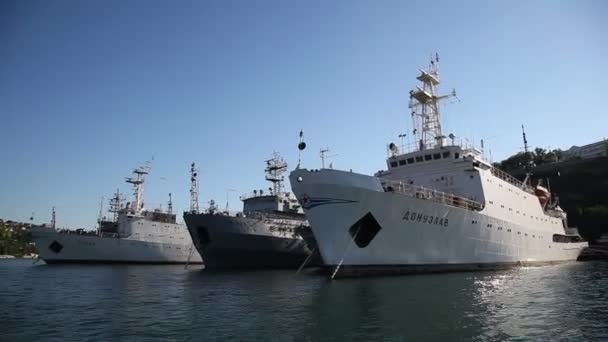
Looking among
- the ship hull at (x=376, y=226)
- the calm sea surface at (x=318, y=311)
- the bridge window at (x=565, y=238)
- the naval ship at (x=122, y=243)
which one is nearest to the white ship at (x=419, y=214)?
the ship hull at (x=376, y=226)

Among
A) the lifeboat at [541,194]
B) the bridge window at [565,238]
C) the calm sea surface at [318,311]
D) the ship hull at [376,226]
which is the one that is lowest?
the calm sea surface at [318,311]

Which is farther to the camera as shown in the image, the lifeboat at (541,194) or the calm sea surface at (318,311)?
the lifeboat at (541,194)

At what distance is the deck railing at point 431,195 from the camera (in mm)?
20125

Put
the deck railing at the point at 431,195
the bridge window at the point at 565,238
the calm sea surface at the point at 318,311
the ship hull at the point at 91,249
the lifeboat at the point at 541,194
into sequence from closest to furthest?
the calm sea surface at the point at 318,311 < the deck railing at the point at 431,195 < the bridge window at the point at 565,238 < the lifeboat at the point at 541,194 < the ship hull at the point at 91,249

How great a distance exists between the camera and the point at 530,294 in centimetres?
1570

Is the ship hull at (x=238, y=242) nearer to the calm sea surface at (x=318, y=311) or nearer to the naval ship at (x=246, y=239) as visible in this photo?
the naval ship at (x=246, y=239)

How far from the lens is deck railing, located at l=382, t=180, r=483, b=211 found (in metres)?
20.1

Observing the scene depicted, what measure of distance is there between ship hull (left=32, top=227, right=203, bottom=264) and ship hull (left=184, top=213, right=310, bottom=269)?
11263 mm

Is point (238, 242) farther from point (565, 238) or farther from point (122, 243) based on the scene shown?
point (565, 238)

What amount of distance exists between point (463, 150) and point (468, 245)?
613 cm

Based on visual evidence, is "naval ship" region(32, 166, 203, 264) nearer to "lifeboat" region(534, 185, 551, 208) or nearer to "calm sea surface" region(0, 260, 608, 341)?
"calm sea surface" region(0, 260, 608, 341)

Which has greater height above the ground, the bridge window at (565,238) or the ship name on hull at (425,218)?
the ship name on hull at (425,218)

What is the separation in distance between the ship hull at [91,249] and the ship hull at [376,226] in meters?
27.0

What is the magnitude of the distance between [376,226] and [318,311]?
804cm
